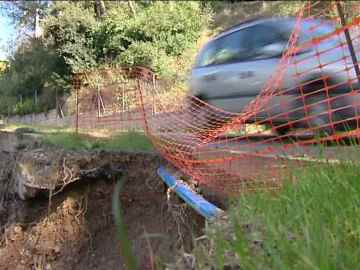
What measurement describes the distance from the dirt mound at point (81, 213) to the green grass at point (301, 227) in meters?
3.95

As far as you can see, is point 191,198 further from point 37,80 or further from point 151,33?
point 37,80

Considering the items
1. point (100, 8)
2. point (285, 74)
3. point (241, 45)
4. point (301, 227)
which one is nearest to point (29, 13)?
point (100, 8)

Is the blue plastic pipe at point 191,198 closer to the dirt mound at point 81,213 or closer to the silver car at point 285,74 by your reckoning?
the dirt mound at point 81,213

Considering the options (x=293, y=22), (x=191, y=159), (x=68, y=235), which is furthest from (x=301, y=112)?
(x=68, y=235)

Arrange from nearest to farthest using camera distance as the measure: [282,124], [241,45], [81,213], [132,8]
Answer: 1. [282,124]
2. [81,213]
3. [241,45]
4. [132,8]

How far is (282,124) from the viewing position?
22.7ft

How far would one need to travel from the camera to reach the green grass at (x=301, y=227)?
2.17 meters

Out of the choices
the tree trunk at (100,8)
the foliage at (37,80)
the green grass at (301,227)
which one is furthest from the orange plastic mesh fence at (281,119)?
the tree trunk at (100,8)

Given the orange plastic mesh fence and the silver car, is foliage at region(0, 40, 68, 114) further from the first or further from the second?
the silver car

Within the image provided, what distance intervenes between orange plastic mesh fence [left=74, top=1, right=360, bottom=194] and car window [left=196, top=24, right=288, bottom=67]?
0.33 metres

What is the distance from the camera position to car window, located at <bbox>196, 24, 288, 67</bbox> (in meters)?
8.93

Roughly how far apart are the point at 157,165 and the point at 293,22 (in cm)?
308

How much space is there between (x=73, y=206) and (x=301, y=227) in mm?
6253

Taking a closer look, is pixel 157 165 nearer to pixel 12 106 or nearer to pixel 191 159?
pixel 191 159
